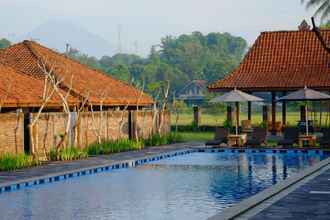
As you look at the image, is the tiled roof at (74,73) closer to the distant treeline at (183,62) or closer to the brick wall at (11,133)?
the brick wall at (11,133)

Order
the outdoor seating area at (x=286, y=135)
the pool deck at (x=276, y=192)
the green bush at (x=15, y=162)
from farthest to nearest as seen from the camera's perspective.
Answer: the outdoor seating area at (x=286, y=135)
the green bush at (x=15, y=162)
the pool deck at (x=276, y=192)

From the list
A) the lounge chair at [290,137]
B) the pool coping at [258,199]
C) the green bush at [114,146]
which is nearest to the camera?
the pool coping at [258,199]

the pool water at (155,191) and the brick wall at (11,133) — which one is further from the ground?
the brick wall at (11,133)

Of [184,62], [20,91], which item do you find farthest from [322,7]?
[184,62]

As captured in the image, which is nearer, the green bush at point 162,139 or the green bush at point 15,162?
the green bush at point 15,162

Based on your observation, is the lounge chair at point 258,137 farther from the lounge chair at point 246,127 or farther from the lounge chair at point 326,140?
the lounge chair at point 246,127

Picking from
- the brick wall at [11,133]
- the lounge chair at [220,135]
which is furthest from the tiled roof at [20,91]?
the lounge chair at [220,135]

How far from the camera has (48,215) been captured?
1413 cm

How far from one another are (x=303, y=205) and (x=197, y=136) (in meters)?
27.1

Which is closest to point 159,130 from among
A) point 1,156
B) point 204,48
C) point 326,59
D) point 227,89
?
point 227,89

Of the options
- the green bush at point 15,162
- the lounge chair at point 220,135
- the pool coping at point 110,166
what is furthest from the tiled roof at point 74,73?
the green bush at point 15,162

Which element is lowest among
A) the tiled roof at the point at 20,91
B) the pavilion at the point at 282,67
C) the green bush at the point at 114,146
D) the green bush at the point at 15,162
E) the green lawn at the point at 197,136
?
the green bush at the point at 15,162

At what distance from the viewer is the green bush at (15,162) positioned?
71.7 feet

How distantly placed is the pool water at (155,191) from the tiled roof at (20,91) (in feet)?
15.3
